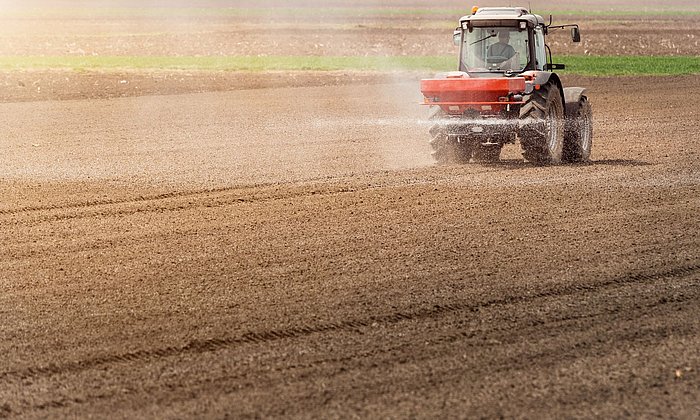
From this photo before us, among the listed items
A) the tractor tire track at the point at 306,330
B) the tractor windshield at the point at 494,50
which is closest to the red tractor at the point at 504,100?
the tractor windshield at the point at 494,50

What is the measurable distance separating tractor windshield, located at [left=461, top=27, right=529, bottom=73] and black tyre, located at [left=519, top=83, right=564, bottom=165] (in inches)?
25.7

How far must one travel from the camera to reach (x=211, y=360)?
22.0 ft

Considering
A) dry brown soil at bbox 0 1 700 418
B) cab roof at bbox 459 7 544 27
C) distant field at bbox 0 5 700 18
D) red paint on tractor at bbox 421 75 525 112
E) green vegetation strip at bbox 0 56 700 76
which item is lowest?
distant field at bbox 0 5 700 18

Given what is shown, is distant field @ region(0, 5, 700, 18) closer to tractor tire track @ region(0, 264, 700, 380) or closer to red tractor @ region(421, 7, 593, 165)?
red tractor @ region(421, 7, 593, 165)

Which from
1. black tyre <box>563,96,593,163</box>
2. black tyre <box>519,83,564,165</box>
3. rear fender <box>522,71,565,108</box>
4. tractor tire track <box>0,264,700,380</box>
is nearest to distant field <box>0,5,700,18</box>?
black tyre <box>563,96,593,163</box>

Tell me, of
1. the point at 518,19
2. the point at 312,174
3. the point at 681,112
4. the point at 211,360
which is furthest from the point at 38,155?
the point at 681,112

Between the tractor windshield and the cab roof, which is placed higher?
the cab roof

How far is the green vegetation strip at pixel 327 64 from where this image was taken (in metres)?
35.4

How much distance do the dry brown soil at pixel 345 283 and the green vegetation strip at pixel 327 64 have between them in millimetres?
18916

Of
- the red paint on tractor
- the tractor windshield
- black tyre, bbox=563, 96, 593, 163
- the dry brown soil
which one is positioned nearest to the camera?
the dry brown soil

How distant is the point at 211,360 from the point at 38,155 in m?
10.9

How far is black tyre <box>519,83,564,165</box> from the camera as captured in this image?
14172mm

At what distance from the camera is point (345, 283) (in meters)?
8.48

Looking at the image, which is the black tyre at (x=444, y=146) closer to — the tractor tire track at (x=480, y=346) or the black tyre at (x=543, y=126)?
the black tyre at (x=543, y=126)
